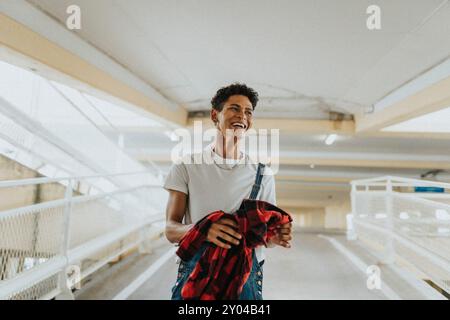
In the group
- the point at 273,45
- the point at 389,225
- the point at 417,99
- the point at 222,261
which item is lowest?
the point at 389,225

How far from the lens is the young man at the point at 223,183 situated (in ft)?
3.57

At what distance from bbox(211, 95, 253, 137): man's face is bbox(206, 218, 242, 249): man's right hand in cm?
38

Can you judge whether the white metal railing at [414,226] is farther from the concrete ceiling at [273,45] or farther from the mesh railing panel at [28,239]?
the mesh railing panel at [28,239]

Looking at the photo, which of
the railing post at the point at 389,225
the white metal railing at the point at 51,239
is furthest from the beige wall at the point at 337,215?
the white metal railing at the point at 51,239

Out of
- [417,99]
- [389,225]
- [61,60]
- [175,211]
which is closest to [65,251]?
[61,60]

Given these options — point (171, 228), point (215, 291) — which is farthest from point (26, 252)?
point (215, 291)

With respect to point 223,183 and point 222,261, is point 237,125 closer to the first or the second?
point 223,183

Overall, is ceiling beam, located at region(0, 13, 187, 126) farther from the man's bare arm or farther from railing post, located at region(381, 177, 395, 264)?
railing post, located at region(381, 177, 395, 264)

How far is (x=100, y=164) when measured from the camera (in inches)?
196

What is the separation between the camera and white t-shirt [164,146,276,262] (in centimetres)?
112

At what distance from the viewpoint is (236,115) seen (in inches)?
47.7

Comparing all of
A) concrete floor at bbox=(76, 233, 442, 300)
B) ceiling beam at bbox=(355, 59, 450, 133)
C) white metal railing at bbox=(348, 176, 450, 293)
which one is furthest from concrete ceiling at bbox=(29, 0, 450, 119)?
concrete floor at bbox=(76, 233, 442, 300)

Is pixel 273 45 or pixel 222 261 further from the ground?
pixel 273 45

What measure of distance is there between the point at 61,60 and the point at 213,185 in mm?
2055
